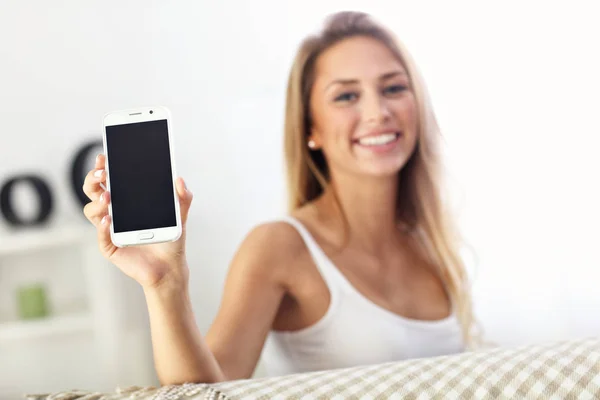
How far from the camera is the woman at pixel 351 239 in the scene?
1.19 m

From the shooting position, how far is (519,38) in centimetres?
168

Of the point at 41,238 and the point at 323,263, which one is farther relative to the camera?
the point at 41,238

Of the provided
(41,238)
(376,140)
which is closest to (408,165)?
(376,140)

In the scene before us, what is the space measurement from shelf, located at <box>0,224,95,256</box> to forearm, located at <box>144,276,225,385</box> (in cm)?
93

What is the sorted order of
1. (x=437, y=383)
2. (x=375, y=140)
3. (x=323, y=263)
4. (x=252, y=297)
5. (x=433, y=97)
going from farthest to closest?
(x=433, y=97) → (x=375, y=140) → (x=323, y=263) → (x=252, y=297) → (x=437, y=383)

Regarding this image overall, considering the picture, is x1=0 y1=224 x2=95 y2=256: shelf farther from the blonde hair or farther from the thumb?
the thumb

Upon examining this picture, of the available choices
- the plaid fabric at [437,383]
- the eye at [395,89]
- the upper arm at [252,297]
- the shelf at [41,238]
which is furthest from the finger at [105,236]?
the shelf at [41,238]

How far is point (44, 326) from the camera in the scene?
1706 millimetres

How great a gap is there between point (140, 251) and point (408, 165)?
82 cm

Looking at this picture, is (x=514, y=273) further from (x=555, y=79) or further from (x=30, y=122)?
(x=30, y=122)

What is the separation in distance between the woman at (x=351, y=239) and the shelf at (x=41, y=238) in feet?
1.95

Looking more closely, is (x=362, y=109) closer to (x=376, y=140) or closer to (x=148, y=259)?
(x=376, y=140)

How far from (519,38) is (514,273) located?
57 cm

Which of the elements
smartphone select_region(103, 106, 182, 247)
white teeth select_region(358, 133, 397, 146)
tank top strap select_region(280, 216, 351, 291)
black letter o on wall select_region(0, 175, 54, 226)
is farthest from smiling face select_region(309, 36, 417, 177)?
black letter o on wall select_region(0, 175, 54, 226)
